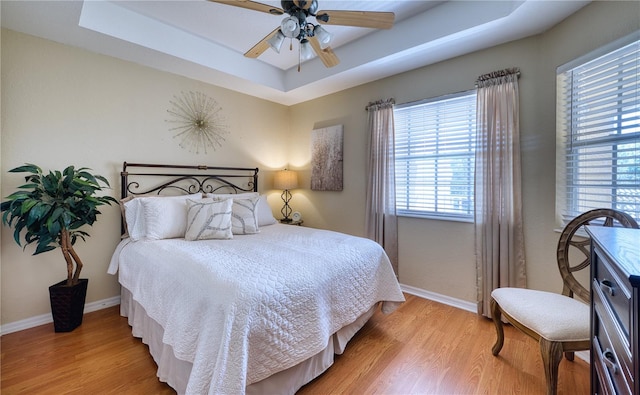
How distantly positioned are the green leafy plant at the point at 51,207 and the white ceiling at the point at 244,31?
46.1 inches

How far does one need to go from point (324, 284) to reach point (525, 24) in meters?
2.52

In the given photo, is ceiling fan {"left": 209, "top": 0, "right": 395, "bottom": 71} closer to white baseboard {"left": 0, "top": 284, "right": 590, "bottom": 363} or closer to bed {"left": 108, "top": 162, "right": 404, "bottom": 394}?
bed {"left": 108, "top": 162, "right": 404, "bottom": 394}

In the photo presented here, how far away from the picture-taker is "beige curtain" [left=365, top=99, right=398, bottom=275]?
3.03m

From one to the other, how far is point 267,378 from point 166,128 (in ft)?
9.10

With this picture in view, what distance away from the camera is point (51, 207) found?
199cm

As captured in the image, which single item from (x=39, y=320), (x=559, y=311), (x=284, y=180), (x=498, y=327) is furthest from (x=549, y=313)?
(x=39, y=320)

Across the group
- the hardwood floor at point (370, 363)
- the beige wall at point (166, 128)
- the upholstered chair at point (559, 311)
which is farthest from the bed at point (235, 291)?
the upholstered chair at point (559, 311)

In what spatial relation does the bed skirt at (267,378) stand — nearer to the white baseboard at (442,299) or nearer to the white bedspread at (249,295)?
the white bedspread at (249,295)

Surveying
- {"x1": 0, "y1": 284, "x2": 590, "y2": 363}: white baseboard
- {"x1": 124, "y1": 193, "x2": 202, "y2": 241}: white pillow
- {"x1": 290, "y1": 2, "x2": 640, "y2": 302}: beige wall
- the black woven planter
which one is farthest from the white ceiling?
{"x1": 0, "y1": 284, "x2": 590, "y2": 363}: white baseboard

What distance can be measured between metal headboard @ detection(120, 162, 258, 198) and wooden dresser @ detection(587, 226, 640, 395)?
133 inches

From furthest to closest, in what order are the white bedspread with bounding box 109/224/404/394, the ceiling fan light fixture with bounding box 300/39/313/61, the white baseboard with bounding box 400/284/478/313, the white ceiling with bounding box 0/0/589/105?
the white baseboard with bounding box 400/284/478/313 < the white ceiling with bounding box 0/0/589/105 < the ceiling fan light fixture with bounding box 300/39/313/61 < the white bedspread with bounding box 109/224/404/394

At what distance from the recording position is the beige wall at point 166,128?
2.11 m

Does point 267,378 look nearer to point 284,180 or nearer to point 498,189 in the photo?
point 498,189

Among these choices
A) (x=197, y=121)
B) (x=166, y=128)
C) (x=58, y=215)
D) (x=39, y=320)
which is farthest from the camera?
(x=197, y=121)
